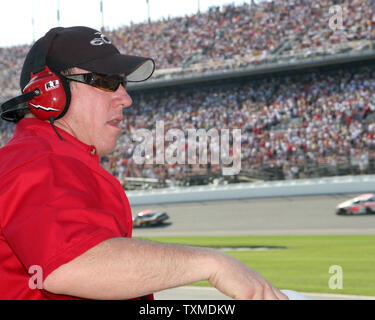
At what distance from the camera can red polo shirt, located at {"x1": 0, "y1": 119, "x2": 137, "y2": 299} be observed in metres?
1.15

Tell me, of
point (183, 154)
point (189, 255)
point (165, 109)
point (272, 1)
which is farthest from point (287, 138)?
point (189, 255)

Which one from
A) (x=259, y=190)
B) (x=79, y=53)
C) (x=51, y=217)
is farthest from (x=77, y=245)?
(x=259, y=190)

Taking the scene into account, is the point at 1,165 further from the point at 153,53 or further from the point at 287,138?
the point at 153,53

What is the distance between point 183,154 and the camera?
24.7m

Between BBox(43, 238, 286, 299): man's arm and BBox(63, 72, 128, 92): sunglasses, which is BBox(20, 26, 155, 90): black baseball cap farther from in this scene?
BBox(43, 238, 286, 299): man's arm

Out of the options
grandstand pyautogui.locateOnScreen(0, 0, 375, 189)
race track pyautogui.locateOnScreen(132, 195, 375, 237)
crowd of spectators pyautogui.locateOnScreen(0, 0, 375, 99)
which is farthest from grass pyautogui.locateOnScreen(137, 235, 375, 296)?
crowd of spectators pyautogui.locateOnScreen(0, 0, 375, 99)

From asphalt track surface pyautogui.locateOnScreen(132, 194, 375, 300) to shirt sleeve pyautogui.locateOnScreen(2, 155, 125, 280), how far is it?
746 inches

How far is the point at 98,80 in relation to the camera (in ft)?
5.74

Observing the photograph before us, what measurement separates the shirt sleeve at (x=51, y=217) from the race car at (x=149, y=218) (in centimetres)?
2397

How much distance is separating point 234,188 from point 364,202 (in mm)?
6671

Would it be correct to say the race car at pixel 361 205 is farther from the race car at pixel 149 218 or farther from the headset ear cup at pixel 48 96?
the headset ear cup at pixel 48 96

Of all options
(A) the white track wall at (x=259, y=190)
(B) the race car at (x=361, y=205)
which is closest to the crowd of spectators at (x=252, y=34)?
(A) the white track wall at (x=259, y=190)
